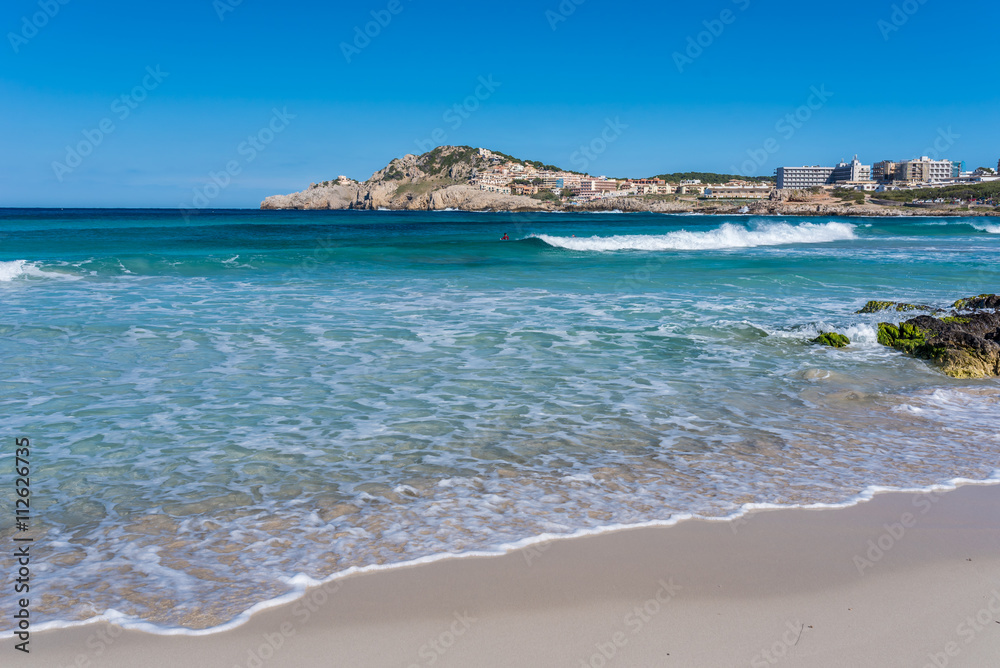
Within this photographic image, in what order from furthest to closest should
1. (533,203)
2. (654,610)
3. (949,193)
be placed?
(533,203)
(949,193)
(654,610)

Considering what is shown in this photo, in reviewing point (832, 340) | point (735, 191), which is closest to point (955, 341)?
point (832, 340)

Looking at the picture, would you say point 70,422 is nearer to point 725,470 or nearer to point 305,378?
point 305,378

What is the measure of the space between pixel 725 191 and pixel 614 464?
197 m

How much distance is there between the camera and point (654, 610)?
10.5ft

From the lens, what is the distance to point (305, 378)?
7.45 meters

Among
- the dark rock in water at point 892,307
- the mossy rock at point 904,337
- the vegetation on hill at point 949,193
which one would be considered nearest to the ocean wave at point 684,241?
the dark rock in water at point 892,307

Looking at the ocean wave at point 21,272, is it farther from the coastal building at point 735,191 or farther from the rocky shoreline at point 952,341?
the coastal building at point 735,191

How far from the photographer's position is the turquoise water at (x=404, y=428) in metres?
3.79

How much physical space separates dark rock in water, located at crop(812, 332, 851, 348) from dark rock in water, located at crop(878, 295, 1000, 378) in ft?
1.72

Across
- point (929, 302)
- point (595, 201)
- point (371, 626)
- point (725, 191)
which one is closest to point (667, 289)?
point (929, 302)

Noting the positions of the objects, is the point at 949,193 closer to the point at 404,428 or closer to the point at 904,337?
the point at 904,337

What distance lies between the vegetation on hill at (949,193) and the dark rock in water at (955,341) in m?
141

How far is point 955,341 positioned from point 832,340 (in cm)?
143

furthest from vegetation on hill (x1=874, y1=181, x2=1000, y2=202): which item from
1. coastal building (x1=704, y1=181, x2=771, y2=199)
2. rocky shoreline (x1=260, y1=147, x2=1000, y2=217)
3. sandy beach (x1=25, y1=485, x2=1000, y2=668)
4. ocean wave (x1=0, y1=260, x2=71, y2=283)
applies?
sandy beach (x1=25, y1=485, x2=1000, y2=668)
